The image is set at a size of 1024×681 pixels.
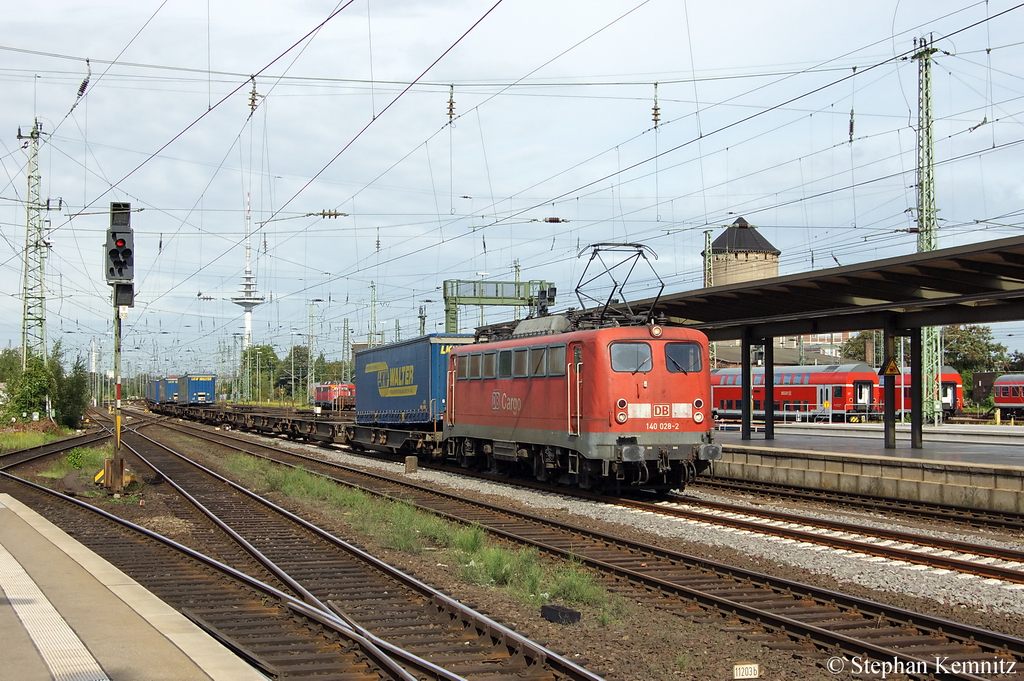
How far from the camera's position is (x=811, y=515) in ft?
50.9

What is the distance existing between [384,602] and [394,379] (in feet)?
66.2

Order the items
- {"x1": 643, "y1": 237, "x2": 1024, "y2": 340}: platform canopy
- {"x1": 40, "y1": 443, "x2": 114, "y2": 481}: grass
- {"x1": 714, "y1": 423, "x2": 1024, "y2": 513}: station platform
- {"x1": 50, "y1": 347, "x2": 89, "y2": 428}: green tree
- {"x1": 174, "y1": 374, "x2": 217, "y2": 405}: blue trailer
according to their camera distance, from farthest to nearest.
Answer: {"x1": 174, "y1": 374, "x2": 217, "y2": 405}: blue trailer
{"x1": 50, "y1": 347, "x2": 89, "y2": 428}: green tree
{"x1": 40, "y1": 443, "x2": 114, "y2": 481}: grass
{"x1": 714, "y1": 423, "x2": 1024, "y2": 513}: station platform
{"x1": 643, "y1": 237, "x2": 1024, "y2": 340}: platform canopy

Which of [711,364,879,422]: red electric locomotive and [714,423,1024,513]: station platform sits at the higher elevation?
[711,364,879,422]: red electric locomotive

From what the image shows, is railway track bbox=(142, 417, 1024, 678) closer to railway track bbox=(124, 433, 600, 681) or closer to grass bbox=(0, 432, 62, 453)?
railway track bbox=(124, 433, 600, 681)

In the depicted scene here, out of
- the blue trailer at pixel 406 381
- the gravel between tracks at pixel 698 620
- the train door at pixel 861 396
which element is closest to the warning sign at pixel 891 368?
the gravel between tracks at pixel 698 620

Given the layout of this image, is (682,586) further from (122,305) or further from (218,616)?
(122,305)

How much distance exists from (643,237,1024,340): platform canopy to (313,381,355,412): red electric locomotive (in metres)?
40.1

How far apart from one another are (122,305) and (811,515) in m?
13.2

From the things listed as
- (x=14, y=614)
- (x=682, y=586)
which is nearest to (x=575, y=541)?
(x=682, y=586)

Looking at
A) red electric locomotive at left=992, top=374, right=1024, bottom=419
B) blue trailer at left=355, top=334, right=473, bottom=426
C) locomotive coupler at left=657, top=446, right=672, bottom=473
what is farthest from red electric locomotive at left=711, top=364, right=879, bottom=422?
locomotive coupler at left=657, top=446, right=672, bottom=473

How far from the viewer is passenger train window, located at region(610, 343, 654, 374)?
16578mm

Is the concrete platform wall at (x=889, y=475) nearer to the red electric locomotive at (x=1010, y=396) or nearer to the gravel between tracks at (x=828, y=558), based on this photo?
the gravel between tracks at (x=828, y=558)

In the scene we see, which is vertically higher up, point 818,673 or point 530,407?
point 530,407

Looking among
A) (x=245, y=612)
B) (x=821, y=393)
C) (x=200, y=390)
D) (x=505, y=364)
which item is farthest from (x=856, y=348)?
(x=245, y=612)
